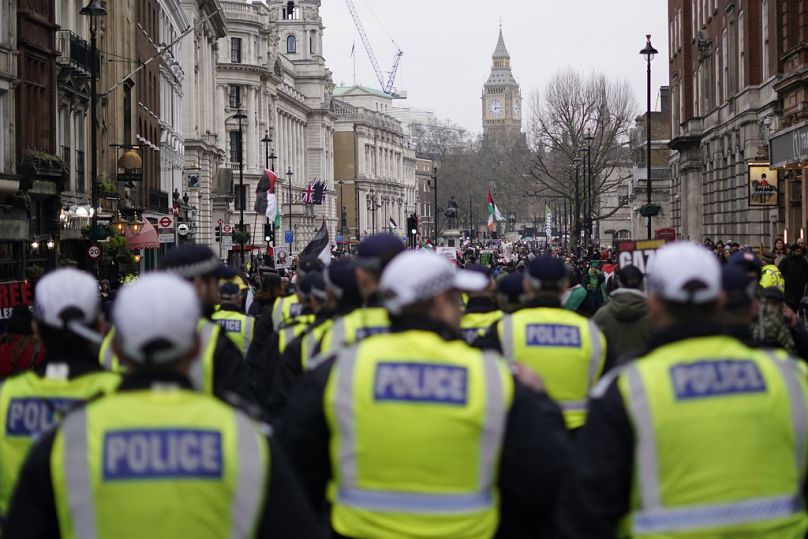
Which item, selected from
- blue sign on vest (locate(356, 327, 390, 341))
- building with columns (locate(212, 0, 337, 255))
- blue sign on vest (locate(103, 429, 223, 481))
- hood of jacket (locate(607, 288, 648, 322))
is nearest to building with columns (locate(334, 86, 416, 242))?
building with columns (locate(212, 0, 337, 255))

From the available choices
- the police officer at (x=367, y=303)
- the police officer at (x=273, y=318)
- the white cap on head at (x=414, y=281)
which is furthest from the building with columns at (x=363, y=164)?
the white cap on head at (x=414, y=281)

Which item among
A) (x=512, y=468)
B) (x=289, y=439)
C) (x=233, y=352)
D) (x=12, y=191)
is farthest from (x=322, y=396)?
(x=12, y=191)

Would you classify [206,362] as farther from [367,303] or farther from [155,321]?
[155,321]

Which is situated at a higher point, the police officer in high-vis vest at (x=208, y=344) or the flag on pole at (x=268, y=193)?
the flag on pole at (x=268, y=193)

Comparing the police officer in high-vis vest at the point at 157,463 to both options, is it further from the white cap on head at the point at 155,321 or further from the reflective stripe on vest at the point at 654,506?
the reflective stripe on vest at the point at 654,506

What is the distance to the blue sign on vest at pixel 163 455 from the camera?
12.2 ft

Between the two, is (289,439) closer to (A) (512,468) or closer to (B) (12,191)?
(A) (512,468)

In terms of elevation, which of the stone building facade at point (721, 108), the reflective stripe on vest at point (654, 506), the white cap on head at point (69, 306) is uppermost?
the stone building facade at point (721, 108)

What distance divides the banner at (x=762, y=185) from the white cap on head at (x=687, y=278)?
32.1 m

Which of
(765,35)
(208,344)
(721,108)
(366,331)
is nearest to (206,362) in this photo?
(208,344)

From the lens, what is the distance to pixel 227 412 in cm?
384

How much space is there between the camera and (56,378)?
16.7ft

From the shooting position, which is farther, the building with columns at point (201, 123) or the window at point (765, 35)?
the building with columns at point (201, 123)

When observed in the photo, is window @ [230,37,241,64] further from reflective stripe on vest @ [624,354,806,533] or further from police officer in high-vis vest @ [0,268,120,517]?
reflective stripe on vest @ [624,354,806,533]
